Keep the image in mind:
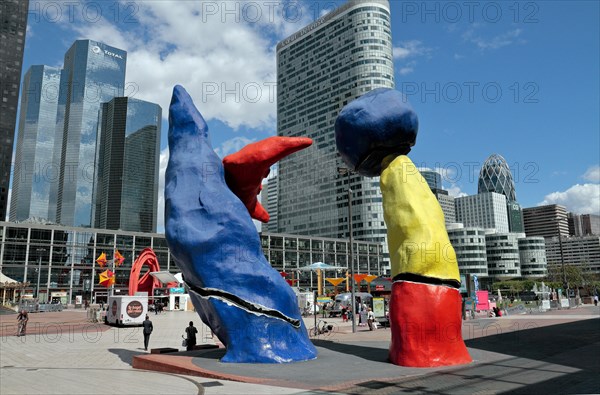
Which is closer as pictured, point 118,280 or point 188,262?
point 188,262

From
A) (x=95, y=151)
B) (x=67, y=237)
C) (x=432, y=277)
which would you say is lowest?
(x=432, y=277)

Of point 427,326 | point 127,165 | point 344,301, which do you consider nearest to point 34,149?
point 127,165

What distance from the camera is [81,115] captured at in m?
174

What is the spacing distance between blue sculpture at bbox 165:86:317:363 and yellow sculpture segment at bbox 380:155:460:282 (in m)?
3.64

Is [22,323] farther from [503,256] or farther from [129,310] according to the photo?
[503,256]

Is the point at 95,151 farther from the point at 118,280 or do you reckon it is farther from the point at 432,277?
the point at 432,277

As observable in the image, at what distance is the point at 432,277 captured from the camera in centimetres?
1357

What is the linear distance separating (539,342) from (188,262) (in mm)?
15368

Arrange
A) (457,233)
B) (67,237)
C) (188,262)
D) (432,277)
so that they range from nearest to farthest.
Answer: (432,277)
(188,262)
(67,237)
(457,233)

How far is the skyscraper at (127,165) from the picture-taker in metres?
166

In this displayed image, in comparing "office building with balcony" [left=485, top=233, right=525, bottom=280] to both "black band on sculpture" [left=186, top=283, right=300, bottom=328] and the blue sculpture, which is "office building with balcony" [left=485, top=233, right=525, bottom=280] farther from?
"black band on sculpture" [left=186, top=283, right=300, bottom=328]

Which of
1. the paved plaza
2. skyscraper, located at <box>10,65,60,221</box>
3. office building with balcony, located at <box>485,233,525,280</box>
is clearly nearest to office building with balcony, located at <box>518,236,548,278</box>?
office building with balcony, located at <box>485,233,525,280</box>

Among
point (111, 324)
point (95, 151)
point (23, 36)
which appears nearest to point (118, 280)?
point (111, 324)

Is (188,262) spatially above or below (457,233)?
below
